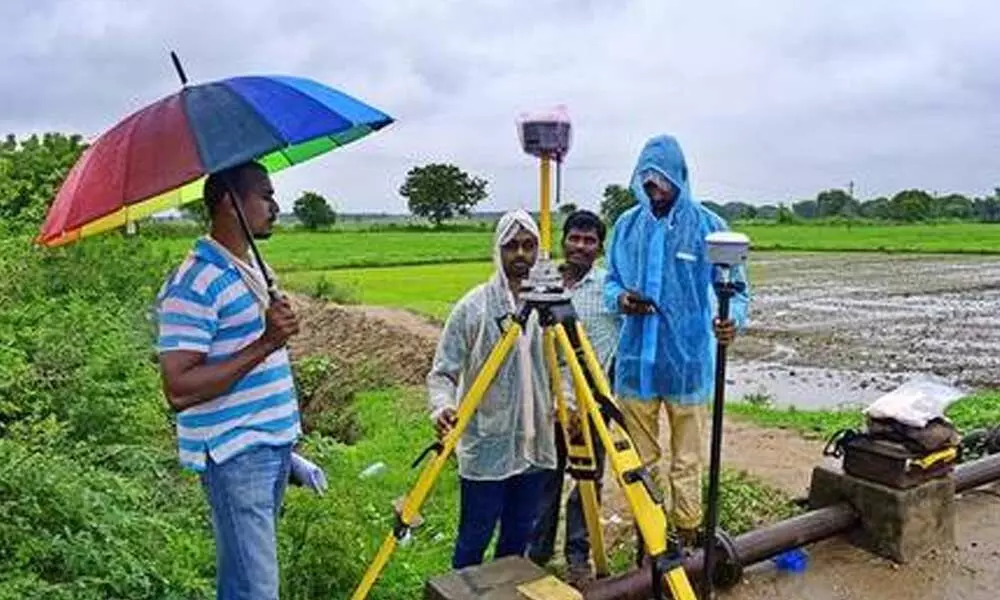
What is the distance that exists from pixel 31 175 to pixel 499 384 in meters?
5.58

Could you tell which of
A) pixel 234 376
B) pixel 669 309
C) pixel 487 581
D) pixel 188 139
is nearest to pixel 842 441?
pixel 669 309

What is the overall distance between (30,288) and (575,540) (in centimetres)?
469

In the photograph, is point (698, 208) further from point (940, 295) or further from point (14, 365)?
point (940, 295)

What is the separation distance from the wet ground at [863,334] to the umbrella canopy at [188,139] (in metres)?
7.89

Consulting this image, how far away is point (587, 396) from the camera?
2.68m

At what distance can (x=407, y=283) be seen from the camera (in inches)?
803

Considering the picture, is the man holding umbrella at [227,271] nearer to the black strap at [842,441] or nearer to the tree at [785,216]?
the black strap at [842,441]

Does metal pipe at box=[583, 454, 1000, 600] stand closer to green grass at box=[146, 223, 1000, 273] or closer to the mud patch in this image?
the mud patch

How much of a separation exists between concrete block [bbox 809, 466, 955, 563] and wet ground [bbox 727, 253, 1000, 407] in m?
5.34

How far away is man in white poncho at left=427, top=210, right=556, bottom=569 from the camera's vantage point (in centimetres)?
308

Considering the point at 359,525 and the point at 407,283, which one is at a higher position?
the point at 359,525

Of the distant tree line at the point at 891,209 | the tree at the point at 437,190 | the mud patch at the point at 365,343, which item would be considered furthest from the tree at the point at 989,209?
the mud patch at the point at 365,343

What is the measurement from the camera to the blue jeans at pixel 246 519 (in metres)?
2.28

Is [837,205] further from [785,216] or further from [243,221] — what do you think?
[243,221]
